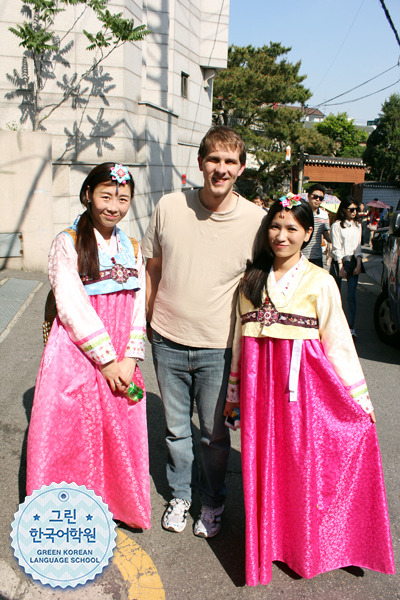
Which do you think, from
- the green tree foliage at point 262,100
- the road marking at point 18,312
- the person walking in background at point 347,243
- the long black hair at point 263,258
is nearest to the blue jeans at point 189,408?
the long black hair at point 263,258

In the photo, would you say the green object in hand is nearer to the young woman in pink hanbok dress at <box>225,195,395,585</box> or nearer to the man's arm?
the man's arm

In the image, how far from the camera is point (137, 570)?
8.08 feet

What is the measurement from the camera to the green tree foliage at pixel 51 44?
27.3ft

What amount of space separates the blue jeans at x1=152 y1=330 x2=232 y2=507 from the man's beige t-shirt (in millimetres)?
80

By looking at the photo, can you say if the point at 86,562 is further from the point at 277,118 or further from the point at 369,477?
the point at 277,118

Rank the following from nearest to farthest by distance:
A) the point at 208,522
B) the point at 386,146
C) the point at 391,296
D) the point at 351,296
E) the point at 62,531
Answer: the point at 62,531
the point at 208,522
the point at 391,296
the point at 351,296
the point at 386,146

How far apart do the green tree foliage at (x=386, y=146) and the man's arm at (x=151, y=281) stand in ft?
147

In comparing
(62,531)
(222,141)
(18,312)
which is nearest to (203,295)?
(222,141)

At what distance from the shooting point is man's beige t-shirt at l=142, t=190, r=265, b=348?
2.45 meters

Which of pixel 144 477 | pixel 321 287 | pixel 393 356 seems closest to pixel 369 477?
pixel 321 287

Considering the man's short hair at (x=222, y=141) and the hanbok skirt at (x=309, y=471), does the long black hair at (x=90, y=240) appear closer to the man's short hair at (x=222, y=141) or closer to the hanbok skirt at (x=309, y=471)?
the man's short hair at (x=222, y=141)

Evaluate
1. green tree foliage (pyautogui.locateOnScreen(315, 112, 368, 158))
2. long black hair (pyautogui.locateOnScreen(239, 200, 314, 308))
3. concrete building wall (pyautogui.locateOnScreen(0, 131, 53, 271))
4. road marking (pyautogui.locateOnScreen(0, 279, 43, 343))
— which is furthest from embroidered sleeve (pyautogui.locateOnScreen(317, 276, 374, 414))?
green tree foliage (pyautogui.locateOnScreen(315, 112, 368, 158))

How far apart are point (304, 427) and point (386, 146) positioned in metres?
47.4

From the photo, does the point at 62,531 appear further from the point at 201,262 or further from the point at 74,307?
the point at 201,262
